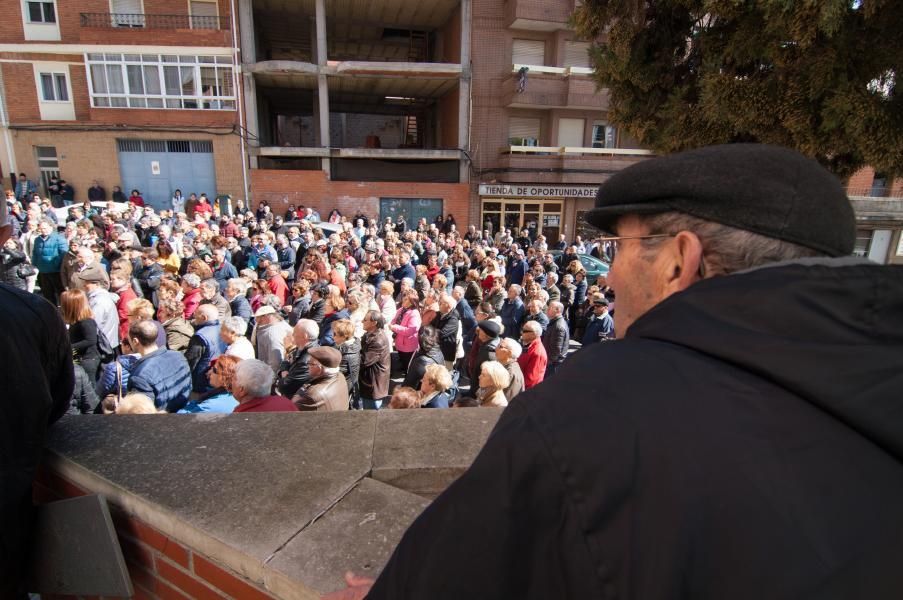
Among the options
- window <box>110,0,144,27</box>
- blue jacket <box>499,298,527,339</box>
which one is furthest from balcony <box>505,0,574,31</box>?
blue jacket <box>499,298,527,339</box>

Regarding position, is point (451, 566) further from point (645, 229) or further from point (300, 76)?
point (300, 76)

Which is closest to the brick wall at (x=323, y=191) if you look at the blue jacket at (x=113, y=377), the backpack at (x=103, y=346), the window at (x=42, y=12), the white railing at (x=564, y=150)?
the white railing at (x=564, y=150)

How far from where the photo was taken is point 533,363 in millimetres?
5621

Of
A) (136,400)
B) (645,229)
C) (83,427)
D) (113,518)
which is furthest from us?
(136,400)

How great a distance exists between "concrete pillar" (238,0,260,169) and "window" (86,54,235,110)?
1.87 feet

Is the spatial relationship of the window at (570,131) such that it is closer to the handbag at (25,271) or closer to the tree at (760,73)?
the handbag at (25,271)

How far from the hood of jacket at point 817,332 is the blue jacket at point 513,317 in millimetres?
6997

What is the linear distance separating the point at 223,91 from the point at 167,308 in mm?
17307

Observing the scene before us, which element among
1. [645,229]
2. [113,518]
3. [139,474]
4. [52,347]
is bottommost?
[113,518]

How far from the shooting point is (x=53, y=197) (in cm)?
1908

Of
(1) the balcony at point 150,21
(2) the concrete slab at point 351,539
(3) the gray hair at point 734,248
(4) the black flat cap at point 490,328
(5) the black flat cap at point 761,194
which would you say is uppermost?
(1) the balcony at point 150,21

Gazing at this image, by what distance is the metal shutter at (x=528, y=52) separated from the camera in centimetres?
2066

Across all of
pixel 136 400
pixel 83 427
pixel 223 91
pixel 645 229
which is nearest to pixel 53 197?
pixel 223 91

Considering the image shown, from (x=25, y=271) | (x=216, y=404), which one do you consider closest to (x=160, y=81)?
(x=25, y=271)
